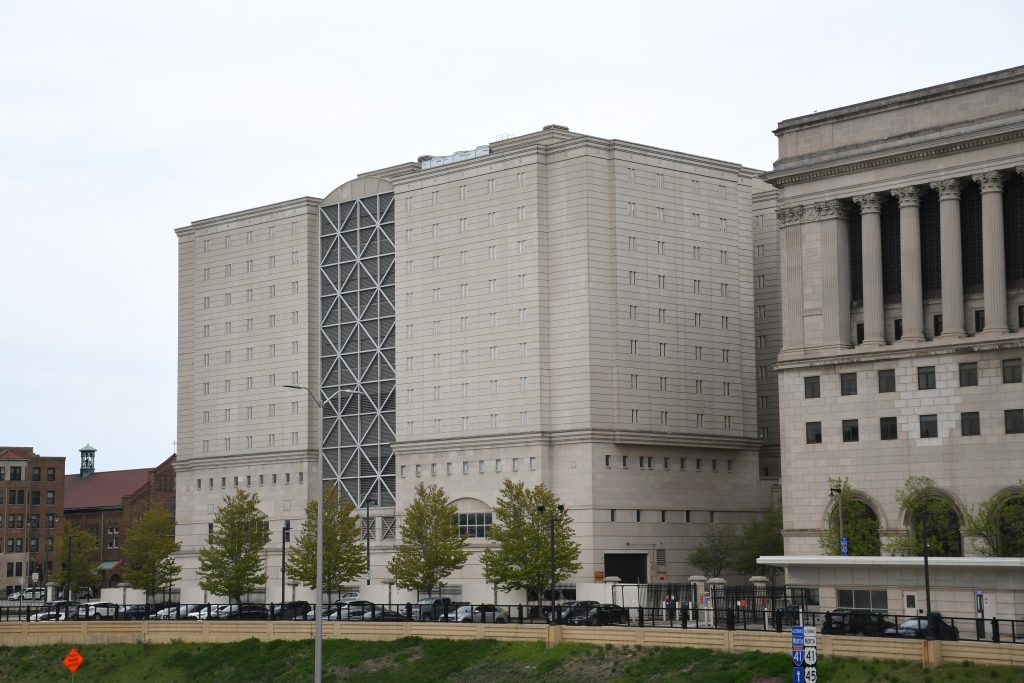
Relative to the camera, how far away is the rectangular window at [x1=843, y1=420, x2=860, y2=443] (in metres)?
109

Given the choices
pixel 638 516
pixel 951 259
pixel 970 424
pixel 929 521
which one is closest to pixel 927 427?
pixel 970 424

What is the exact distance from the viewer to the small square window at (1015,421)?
101562 millimetres

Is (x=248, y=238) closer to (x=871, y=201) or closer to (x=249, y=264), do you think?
(x=249, y=264)

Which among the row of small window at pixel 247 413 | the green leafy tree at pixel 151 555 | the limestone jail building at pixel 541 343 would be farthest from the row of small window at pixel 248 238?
the green leafy tree at pixel 151 555

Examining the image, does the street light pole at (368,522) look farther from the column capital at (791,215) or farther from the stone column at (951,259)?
the stone column at (951,259)

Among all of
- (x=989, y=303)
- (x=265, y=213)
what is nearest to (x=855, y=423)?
(x=989, y=303)

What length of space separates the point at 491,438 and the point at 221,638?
4268 cm

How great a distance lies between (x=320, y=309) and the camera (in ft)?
513

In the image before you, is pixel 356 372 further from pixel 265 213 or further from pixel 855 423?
pixel 855 423

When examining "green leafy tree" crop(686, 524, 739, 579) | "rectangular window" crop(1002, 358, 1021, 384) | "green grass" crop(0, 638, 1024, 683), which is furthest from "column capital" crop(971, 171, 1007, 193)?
"green grass" crop(0, 638, 1024, 683)

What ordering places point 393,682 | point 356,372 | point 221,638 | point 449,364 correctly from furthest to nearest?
point 356,372, point 449,364, point 221,638, point 393,682

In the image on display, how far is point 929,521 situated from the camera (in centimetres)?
10244

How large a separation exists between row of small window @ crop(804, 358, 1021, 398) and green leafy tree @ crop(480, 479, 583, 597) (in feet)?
69.2

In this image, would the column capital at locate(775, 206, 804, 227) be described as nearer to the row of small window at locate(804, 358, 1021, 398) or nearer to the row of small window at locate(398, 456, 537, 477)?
the row of small window at locate(804, 358, 1021, 398)
